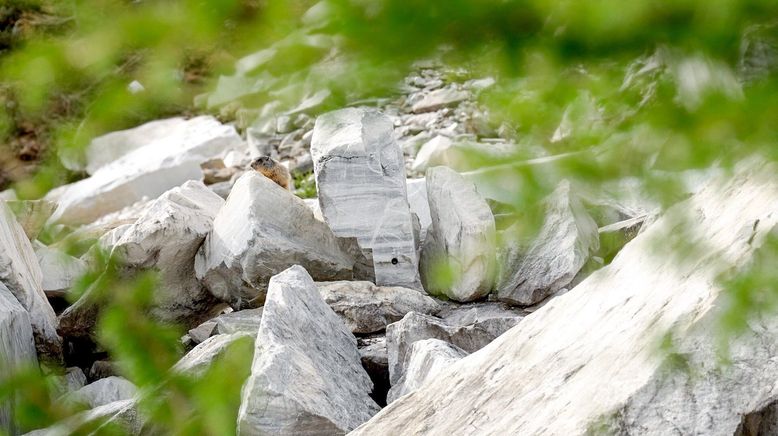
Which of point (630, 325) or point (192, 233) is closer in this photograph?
point (630, 325)

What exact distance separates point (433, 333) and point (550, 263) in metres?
1.10

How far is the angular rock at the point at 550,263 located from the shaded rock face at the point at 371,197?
582mm

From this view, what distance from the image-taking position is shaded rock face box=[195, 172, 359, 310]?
5.23m

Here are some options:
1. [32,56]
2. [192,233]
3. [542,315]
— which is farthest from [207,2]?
[192,233]

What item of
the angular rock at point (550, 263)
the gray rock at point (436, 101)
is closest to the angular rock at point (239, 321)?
the angular rock at point (550, 263)

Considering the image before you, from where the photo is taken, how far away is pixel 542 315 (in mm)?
2924

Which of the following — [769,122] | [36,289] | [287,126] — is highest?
[769,122]

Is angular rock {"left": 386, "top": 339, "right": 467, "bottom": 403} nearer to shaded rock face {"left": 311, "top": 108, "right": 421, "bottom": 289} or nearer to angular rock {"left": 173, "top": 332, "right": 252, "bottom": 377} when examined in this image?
angular rock {"left": 173, "top": 332, "right": 252, "bottom": 377}

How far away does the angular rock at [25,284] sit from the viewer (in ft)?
16.3

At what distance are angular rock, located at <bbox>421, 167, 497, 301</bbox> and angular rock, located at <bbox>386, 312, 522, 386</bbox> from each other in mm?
563

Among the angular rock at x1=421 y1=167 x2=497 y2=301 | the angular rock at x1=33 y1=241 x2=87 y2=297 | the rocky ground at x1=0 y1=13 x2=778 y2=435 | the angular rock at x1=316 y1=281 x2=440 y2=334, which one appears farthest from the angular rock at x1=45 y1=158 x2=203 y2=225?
the angular rock at x1=316 y1=281 x2=440 y2=334

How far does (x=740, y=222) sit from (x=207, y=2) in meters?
→ 1.49

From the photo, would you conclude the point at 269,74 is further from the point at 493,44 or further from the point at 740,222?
the point at 740,222

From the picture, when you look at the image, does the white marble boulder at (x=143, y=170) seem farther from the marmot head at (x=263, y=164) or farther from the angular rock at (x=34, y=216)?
the marmot head at (x=263, y=164)
